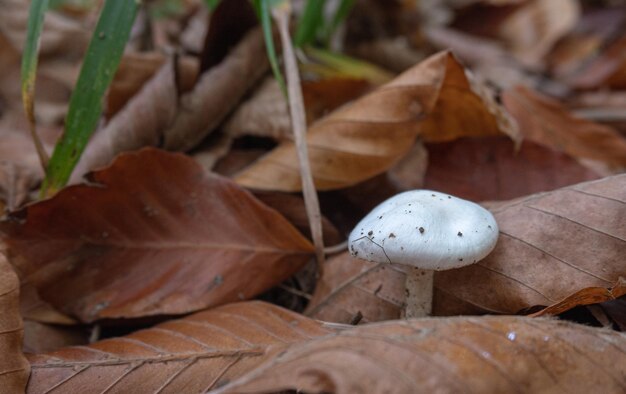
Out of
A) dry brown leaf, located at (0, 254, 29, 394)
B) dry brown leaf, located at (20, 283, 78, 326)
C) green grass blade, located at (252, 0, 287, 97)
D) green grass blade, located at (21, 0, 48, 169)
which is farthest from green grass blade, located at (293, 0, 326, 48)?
dry brown leaf, located at (0, 254, 29, 394)

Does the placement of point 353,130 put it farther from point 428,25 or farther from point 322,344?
point 428,25

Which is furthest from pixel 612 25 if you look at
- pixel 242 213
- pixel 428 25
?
pixel 242 213

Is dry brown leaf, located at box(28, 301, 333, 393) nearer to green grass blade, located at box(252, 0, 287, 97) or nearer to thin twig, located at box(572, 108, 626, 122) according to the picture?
green grass blade, located at box(252, 0, 287, 97)

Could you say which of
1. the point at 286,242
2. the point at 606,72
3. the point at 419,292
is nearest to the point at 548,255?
the point at 419,292

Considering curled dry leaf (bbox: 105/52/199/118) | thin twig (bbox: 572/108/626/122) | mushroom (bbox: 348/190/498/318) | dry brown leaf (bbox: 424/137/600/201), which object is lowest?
thin twig (bbox: 572/108/626/122)

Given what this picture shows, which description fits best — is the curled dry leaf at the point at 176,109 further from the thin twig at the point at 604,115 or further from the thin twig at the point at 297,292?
the thin twig at the point at 604,115

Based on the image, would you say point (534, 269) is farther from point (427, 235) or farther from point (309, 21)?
point (309, 21)
